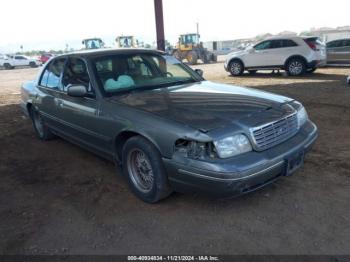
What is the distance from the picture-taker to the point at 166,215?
3.45 meters

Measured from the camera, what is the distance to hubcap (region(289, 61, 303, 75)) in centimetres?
1381

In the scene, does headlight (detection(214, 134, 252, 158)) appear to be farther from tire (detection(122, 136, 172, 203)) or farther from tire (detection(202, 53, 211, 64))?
tire (detection(202, 53, 211, 64))

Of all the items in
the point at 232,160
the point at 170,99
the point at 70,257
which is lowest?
the point at 70,257

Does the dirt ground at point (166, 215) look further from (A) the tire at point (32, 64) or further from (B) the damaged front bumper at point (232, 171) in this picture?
(A) the tire at point (32, 64)

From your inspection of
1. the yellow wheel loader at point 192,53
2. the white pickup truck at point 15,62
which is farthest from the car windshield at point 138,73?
the white pickup truck at point 15,62

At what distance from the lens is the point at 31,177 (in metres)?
4.64

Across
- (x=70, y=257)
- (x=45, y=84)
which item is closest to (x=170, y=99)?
(x=70, y=257)

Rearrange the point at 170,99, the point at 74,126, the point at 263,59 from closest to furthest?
the point at 170,99 → the point at 74,126 → the point at 263,59

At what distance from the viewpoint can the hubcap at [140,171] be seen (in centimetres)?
362

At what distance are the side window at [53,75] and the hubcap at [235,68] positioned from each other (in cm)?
1116

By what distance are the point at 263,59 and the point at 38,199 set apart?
496 inches

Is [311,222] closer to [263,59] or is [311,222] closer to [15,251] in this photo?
[15,251]

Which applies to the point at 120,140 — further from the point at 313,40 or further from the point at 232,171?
the point at 313,40

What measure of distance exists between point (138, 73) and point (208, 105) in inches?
53.8
